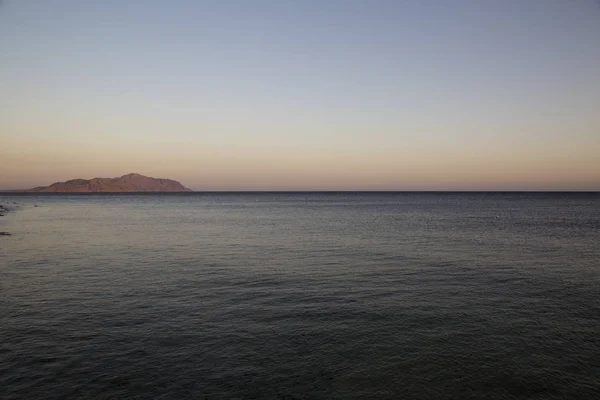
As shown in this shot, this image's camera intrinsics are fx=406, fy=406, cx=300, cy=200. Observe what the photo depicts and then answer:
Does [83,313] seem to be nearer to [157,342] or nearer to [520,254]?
[157,342]

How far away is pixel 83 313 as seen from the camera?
20453 mm

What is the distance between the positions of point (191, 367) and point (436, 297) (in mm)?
14759

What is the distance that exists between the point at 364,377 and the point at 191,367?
20.2ft

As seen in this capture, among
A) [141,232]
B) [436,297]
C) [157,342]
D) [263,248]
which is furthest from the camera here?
[141,232]

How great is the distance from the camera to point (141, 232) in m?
59.8

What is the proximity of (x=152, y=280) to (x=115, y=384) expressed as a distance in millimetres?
15098

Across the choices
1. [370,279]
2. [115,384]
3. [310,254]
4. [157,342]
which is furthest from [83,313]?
[310,254]

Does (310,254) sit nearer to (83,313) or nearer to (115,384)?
(83,313)

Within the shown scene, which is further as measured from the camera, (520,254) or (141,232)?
(141,232)

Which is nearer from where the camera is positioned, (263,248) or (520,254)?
(520,254)

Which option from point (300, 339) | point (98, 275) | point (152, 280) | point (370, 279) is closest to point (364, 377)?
Result: point (300, 339)

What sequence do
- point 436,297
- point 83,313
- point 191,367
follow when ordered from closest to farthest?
point 191,367 → point 83,313 → point 436,297

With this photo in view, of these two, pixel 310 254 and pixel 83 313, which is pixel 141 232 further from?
pixel 83 313

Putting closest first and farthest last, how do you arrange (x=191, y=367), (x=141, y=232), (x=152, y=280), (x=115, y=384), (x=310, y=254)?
(x=115, y=384)
(x=191, y=367)
(x=152, y=280)
(x=310, y=254)
(x=141, y=232)
